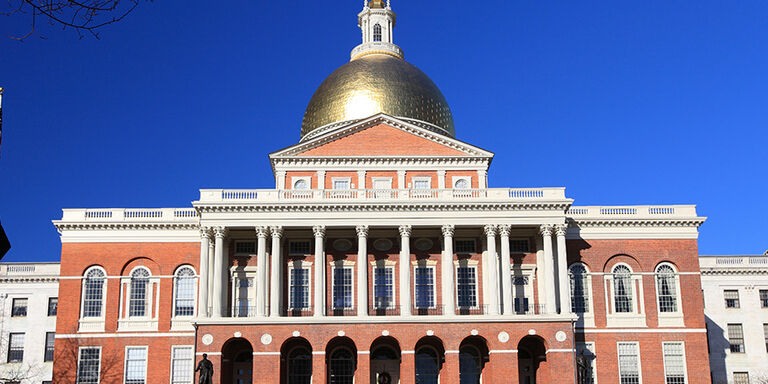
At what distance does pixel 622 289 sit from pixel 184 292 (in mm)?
26061

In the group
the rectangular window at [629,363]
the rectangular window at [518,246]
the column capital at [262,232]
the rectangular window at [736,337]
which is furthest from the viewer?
the rectangular window at [736,337]

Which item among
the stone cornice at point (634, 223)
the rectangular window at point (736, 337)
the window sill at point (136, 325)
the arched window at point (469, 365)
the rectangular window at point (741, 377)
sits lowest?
the rectangular window at point (741, 377)

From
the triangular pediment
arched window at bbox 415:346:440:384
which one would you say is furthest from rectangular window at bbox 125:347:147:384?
arched window at bbox 415:346:440:384

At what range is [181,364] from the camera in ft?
161

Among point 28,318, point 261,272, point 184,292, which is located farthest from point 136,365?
point 28,318

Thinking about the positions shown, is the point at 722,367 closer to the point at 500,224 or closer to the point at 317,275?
the point at 500,224

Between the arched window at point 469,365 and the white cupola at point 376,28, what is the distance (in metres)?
23.8

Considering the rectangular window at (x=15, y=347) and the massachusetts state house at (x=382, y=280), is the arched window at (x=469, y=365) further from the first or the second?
the rectangular window at (x=15, y=347)

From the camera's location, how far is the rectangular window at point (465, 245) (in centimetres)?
4994

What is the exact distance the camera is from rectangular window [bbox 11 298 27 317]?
59.5 metres

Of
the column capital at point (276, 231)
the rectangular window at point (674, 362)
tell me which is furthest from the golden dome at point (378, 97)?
the rectangular window at point (674, 362)

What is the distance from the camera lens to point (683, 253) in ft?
166

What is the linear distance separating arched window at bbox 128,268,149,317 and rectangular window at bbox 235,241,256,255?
18.6 feet

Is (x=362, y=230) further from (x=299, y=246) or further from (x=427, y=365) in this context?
(x=427, y=365)
